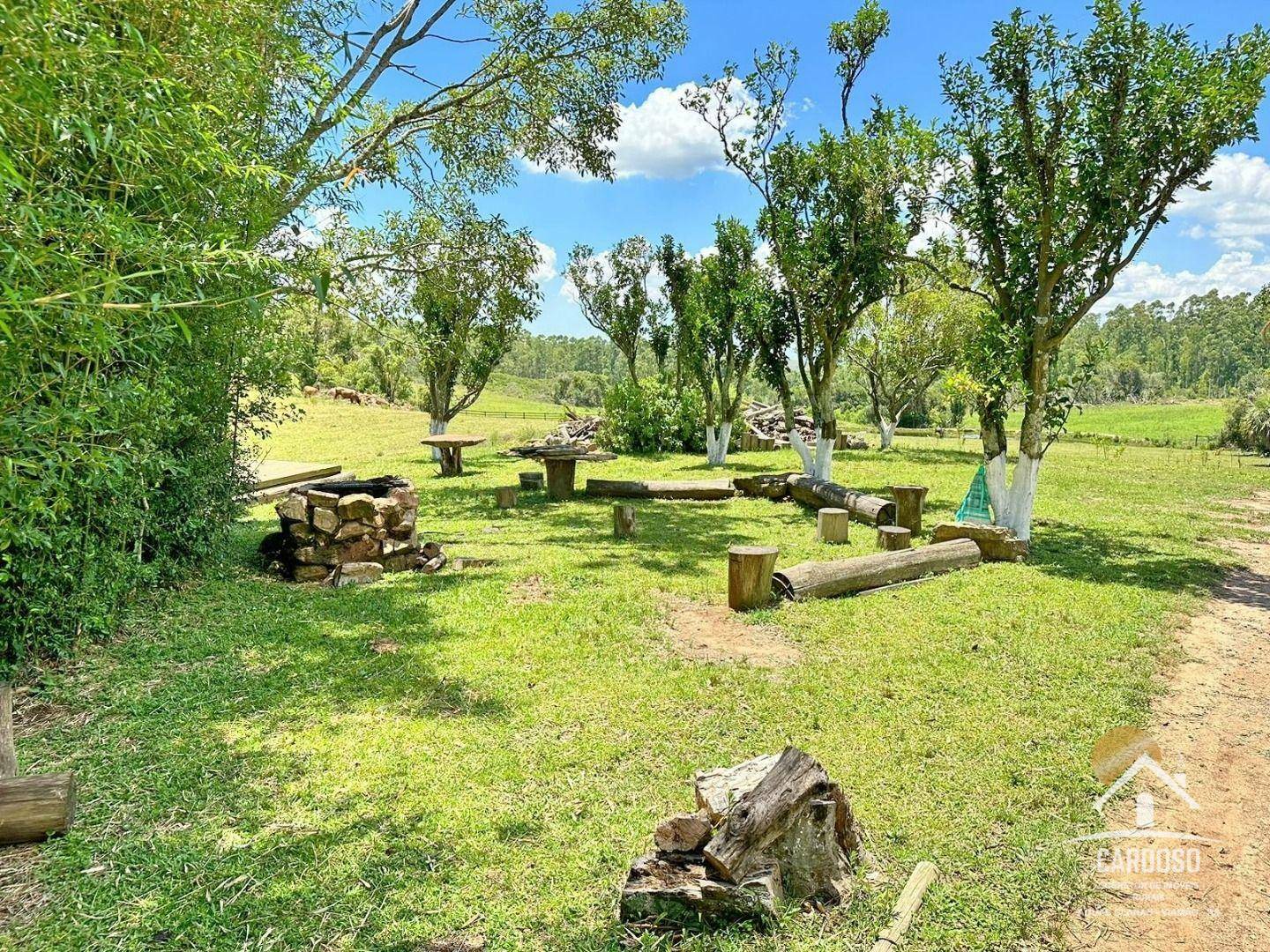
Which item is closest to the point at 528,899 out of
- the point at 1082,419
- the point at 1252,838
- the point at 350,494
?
the point at 1252,838

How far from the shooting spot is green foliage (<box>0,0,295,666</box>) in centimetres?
233

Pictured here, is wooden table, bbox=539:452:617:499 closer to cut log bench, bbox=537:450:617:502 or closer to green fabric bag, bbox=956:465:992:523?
cut log bench, bbox=537:450:617:502

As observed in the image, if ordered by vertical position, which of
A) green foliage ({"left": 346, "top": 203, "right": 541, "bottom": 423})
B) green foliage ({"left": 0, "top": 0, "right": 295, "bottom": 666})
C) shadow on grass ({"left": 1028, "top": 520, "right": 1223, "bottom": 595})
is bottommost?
shadow on grass ({"left": 1028, "top": 520, "right": 1223, "bottom": 595})

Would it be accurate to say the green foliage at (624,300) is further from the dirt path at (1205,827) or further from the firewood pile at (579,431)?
the dirt path at (1205,827)

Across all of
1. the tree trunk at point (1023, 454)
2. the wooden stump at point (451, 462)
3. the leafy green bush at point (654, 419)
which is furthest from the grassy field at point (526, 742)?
the leafy green bush at point (654, 419)

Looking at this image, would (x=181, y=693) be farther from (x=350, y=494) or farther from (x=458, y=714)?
(x=350, y=494)

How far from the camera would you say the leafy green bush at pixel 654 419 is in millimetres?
21125

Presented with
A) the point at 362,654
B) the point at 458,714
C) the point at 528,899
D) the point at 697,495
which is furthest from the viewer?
the point at 697,495

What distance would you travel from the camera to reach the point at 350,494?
294 inches

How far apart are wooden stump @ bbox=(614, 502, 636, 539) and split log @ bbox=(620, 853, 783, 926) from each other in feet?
22.5

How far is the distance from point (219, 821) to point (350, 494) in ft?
15.5

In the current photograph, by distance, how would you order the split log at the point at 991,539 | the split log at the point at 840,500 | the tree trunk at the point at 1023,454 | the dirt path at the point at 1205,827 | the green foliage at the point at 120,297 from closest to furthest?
the green foliage at the point at 120,297, the dirt path at the point at 1205,827, the split log at the point at 991,539, the tree trunk at the point at 1023,454, the split log at the point at 840,500

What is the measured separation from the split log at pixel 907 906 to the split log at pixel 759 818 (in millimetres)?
499

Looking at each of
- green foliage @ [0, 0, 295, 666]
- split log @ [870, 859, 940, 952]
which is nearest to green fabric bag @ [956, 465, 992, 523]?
split log @ [870, 859, 940, 952]
